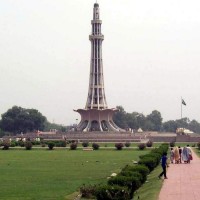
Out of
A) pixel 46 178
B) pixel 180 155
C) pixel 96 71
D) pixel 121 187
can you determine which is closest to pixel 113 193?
pixel 121 187

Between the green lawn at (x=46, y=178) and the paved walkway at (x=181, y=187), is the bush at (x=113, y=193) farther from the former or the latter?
the green lawn at (x=46, y=178)

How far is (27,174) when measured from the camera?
17.2m

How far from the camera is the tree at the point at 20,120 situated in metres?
74.2

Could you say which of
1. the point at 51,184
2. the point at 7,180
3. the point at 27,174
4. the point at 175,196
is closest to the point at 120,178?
the point at 175,196

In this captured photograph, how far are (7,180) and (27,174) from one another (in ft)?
5.98

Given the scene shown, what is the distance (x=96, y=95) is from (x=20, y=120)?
1340 cm

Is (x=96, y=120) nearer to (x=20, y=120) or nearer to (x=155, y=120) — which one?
(x=20, y=120)

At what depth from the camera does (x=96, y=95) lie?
66.9 meters

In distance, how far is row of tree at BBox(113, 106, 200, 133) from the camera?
3661 inches

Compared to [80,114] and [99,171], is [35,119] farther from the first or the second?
[99,171]

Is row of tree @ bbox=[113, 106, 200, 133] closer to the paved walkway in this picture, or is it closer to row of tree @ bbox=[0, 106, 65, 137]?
row of tree @ bbox=[0, 106, 65, 137]

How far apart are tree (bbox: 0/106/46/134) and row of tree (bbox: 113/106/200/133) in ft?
57.0

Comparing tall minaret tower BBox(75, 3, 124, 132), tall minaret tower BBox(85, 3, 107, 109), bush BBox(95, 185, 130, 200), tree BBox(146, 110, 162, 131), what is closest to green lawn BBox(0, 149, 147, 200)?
bush BBox(95, 185, 130, 200)

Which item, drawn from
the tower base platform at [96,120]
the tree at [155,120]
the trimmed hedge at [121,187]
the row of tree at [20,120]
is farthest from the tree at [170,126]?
the trimmed hedge at [121,187]
